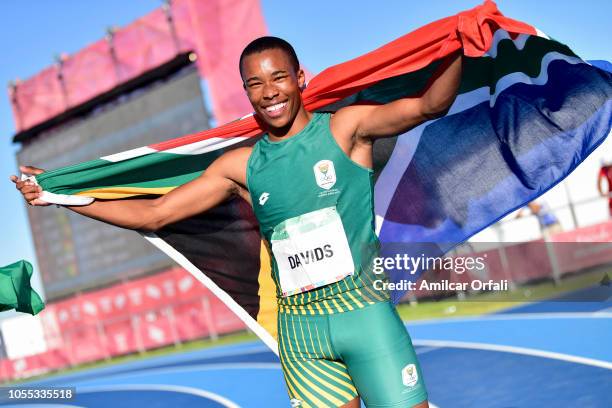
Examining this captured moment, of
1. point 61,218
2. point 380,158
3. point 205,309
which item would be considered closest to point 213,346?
point 205,309

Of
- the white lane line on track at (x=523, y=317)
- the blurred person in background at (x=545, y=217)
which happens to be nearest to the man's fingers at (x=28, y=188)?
the white lane line on track at (x=523, y=317)

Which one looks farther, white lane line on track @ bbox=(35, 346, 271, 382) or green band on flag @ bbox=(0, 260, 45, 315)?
white lane line on track @ bbox=(35, 346, 271, 382)

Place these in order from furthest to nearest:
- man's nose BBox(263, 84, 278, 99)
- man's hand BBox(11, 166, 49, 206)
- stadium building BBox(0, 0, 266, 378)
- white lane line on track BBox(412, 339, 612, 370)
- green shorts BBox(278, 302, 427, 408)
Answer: stadium building BBox(0, 0, 266, 378) → white lane line on track BBox(412, 339, 612, 370) → man's hand BBox(11, 166, 49, 206) → man's nose BBox(263, 84, 278, 99) → green shorts BBox(278, 302, 427, 408)

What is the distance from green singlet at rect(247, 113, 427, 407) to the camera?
3445mm

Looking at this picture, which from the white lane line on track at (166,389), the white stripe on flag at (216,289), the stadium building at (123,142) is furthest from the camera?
the stadium building at (123,142)

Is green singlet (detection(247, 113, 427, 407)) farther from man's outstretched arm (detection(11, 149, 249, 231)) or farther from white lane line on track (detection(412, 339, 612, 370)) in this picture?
white lane line on track (detection(412, 339, 612, 370))

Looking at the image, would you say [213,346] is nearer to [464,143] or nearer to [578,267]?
[578,267]

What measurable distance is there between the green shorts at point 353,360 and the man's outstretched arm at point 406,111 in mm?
791

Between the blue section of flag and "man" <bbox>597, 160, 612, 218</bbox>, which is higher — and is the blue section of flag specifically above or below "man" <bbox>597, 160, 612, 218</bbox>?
above

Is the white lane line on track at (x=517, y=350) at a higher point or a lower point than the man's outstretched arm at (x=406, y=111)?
lower

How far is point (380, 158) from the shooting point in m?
4.87

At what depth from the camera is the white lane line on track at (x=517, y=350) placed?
23.5 ft

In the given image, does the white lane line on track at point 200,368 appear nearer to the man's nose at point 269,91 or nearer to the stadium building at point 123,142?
the stadium building at point 123,142

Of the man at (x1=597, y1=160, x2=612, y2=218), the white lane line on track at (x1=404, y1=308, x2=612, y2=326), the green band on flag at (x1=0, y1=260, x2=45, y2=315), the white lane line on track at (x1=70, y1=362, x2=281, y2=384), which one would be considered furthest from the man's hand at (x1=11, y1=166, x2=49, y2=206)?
the man at (x1=597, y1=160, x2=612, y2=218)
